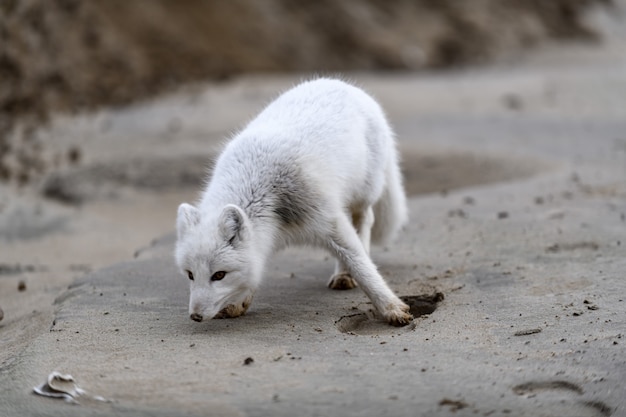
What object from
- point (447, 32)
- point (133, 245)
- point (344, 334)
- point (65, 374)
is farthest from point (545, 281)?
point (447, 32)

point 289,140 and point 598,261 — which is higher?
point 289,140

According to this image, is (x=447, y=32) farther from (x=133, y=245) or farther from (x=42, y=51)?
(x=133, y=245)

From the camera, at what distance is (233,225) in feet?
14.7

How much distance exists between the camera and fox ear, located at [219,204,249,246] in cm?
446

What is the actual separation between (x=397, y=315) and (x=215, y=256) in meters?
1.01

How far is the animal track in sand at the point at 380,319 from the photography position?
4.63 m

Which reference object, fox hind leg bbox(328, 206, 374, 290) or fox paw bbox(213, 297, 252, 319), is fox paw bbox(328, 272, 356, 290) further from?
fox paw bbox(213, 297, 252, 319)

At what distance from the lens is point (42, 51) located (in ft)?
45.9

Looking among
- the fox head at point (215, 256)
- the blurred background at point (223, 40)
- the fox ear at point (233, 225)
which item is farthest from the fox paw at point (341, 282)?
the blurred background at point (223, 40)

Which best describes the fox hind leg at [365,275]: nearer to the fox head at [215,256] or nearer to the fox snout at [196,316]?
the fox head at [215,256]

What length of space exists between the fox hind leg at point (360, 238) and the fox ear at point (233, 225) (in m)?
1.06

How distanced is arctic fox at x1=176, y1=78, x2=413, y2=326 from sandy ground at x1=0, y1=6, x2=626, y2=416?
8.5 inches

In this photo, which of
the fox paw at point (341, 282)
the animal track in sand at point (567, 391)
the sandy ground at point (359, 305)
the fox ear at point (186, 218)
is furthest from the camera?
the fox paw at point (341, 282)

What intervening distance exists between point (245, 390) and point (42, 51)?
38.1 feet
